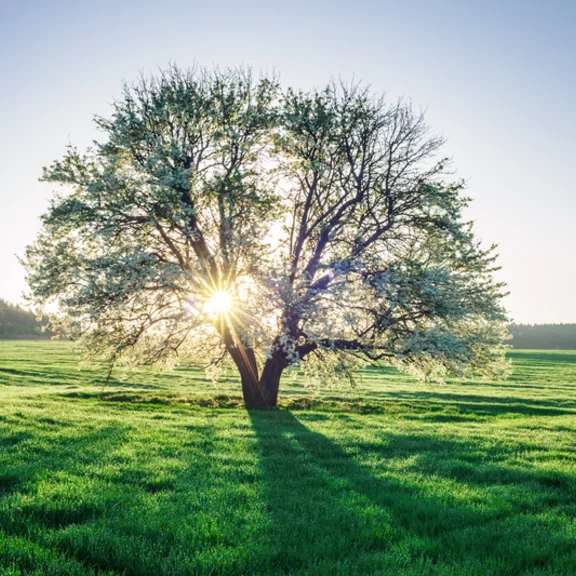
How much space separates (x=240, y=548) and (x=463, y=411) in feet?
Result: 77.1

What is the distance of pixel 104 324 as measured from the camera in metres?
20.4

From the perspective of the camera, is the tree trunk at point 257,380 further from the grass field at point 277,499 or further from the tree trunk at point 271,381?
the grass field at point 277,499

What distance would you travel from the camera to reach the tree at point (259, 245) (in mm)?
19297

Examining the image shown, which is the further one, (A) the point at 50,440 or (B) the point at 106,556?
(A) the point at 50,440

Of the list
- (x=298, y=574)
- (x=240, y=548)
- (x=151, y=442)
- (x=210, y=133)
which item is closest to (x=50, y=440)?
(x=151, y=442)

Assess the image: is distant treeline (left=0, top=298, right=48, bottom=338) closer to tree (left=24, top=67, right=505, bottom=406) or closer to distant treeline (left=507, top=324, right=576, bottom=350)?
tree (left=24, top=67, right=505, bottom=406)

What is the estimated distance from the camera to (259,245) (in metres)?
21.4

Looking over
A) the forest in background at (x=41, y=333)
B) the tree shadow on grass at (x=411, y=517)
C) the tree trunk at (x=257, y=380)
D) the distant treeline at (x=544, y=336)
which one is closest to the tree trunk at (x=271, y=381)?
the tree trunk at (x=257, y=380)

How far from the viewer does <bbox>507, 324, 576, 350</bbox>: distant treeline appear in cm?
12206

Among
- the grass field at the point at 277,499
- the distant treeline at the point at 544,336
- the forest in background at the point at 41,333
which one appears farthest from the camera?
the distant treeline at the point at 544,336

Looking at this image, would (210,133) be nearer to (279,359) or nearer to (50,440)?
(279,359)

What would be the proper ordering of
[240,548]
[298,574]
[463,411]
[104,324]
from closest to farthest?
[298,574]
[240,548]
[104,324]
[463,411]

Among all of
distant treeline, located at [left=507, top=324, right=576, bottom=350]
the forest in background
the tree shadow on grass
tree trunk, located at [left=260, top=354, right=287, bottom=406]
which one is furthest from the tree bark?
the forest in background

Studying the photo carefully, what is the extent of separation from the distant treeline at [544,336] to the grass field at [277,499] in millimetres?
104563
